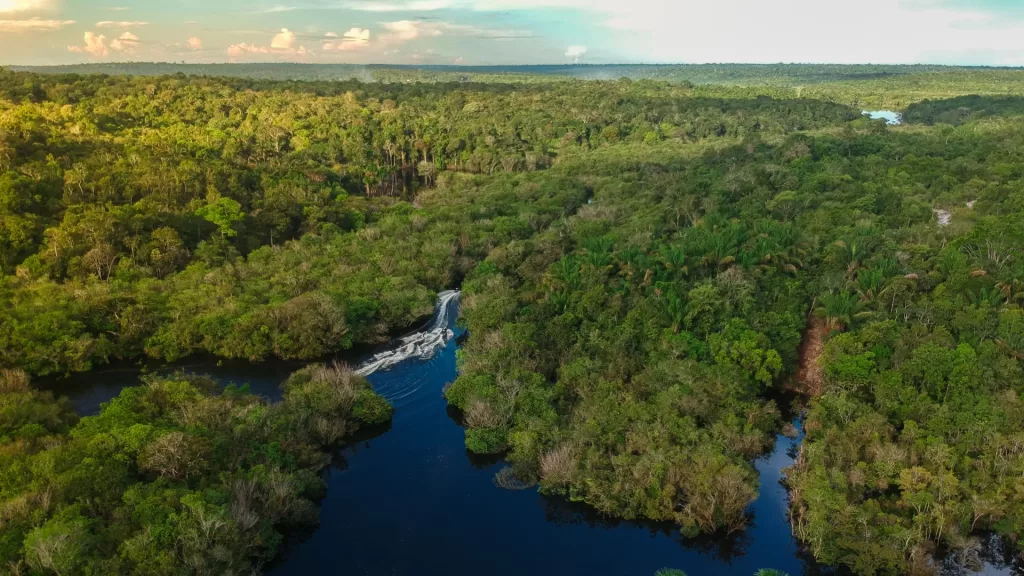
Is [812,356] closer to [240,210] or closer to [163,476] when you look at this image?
[163,476]

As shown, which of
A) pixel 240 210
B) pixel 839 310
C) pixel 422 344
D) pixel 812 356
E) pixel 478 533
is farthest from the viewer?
pixel 240 210

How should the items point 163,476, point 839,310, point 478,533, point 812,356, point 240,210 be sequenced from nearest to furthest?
point 163,476, point 478,533, point 839,310, point 812,356, point 240,210

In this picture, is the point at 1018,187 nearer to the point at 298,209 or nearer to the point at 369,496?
the point at 369,496

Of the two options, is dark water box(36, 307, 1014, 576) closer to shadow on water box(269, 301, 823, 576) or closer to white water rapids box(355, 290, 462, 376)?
shadow on water box(269, 301, 823, 576)

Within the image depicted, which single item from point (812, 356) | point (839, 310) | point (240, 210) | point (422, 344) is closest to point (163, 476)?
point (422, 344)

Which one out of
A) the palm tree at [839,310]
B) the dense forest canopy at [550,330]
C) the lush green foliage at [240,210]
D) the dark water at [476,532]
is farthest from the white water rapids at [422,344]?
the palm tree at [839,310]

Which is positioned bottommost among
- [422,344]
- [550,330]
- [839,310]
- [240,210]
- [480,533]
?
[480,533]

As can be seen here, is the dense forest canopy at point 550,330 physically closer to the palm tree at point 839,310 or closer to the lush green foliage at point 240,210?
the palm tree at point 839,310
